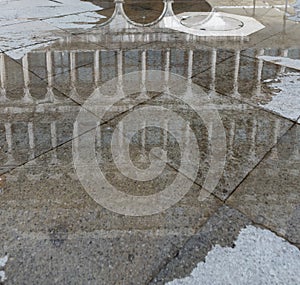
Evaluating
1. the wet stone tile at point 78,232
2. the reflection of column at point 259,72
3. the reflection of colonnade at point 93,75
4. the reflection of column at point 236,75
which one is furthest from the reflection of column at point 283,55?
the wet stone tile at point 78,232

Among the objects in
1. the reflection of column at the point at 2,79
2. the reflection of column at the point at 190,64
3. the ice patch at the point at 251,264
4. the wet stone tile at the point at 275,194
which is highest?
the reflection of column at the point at 190,64

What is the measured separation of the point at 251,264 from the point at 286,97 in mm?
2269

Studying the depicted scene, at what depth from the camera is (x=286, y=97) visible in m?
3.68

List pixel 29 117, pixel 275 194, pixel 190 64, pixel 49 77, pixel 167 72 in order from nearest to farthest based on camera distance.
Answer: pixel 275 194
pixel 29 117
pixel 49 77
pixel 167 72
pixel 190 64

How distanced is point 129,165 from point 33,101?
1479 mm

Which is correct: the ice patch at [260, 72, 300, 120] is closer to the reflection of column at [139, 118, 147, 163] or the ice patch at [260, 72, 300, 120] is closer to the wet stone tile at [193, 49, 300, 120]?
the wet stone tile at [193, 49, 300, 120]

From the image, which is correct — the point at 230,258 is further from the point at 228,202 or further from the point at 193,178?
the point at 193,178

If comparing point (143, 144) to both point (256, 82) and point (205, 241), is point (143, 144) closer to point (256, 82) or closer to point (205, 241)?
point (205, 241)

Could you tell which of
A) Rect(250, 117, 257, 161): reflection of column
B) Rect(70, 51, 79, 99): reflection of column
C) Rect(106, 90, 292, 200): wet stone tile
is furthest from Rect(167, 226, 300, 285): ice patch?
Rect(70, 51, 79, 99): reflection of column

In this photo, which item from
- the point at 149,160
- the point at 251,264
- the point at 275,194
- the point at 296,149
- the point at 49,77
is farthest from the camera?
the point at 49,77

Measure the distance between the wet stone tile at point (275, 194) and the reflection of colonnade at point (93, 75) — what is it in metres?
0.19

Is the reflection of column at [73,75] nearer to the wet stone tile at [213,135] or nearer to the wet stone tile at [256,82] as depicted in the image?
the wet stone tile at [213,135]

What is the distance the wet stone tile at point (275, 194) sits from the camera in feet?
7.10

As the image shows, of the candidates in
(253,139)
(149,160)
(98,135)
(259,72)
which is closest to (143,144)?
(149,160)
